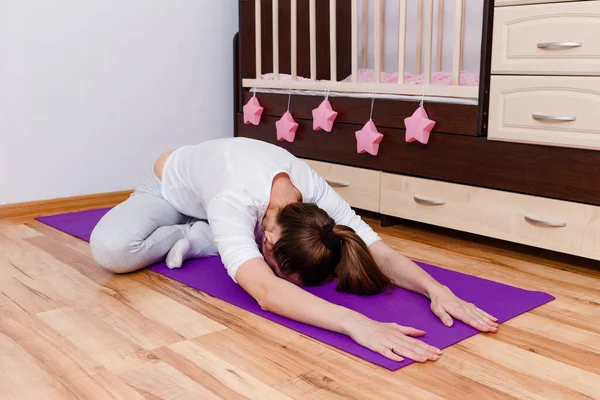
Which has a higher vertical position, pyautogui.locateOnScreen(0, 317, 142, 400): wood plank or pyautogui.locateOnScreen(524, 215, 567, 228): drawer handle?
pyautogui.locateOnScreen(524, 215, 567, 228): drawer handle

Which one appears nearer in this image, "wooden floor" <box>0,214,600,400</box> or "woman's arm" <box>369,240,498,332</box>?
"wooden floor" <box>0,214,600,400</box>

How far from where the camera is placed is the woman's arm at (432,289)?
5.02 feet

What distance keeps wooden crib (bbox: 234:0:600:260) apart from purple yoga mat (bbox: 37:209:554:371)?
0.34 meters

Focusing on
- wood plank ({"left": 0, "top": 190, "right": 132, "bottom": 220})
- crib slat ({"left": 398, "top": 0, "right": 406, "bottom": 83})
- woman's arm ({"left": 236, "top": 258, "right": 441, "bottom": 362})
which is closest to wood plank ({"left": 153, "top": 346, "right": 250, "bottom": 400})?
woman's arm ({"left": 236, "top": 258, "right": 441, "bottom": 362})

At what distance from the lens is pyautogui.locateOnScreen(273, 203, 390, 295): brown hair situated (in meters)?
1.53

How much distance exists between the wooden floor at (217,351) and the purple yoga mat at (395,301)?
29 mm

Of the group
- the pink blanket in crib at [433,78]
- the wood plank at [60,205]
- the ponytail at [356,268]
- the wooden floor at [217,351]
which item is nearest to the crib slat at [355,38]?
the pink blanket in crib at [433,78]

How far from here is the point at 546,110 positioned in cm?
199

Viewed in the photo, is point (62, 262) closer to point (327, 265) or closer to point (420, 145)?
point (327, 265)

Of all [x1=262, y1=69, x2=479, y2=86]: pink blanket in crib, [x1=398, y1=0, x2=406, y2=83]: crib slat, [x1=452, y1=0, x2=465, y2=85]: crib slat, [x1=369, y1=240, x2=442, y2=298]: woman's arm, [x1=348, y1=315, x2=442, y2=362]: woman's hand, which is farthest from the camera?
[x1=262, y1=69, x2=479, y2=86]: pink blanket in crib

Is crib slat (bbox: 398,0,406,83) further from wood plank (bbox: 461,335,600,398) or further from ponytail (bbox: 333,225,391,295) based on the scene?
wood plank (bbox: 461,335,600,398)

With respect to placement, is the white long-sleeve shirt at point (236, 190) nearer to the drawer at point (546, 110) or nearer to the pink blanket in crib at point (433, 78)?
the drawer at point (546, 110)

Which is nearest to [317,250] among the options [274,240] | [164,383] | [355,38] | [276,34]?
[274,240]

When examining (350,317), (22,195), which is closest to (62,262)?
(22,195)
